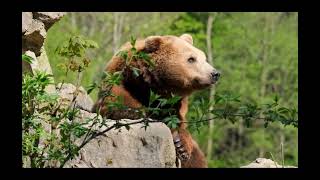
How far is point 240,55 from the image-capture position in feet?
99.9

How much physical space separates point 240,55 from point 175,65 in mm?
21482

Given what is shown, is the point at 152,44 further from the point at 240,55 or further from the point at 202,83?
the point at 240,55

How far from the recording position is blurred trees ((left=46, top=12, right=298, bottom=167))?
27250mm

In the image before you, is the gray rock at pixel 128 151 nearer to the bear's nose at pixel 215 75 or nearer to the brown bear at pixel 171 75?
the brown bear at pixel 171 75

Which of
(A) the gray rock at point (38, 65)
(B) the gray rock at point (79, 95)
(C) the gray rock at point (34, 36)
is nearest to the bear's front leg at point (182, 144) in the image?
(B) the gray rock at point (79, 95)

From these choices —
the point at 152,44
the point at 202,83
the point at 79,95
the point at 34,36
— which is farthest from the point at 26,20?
the point at 202,83

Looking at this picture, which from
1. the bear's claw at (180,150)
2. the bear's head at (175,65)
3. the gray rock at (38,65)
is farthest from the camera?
the bear's head at (175,65)

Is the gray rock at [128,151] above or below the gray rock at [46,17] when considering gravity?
below

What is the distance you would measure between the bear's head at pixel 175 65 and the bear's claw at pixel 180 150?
869mm

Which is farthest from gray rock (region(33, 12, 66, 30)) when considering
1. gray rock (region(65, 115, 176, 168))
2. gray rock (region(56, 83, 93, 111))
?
gray rock (region(65, 115, 176, 168))

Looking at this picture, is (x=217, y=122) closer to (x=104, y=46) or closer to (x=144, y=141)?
(x=104, y=46)

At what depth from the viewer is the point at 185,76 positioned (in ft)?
29.8

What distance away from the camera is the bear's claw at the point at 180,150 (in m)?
8.38

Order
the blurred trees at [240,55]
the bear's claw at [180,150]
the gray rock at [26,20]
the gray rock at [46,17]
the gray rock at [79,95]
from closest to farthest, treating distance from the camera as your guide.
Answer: the gray rock at [26,20]
the bear's claw at [180,150]
the gray rock at [79,95]
the gray rock at [46,17]
the blurred trees at [240,55]
